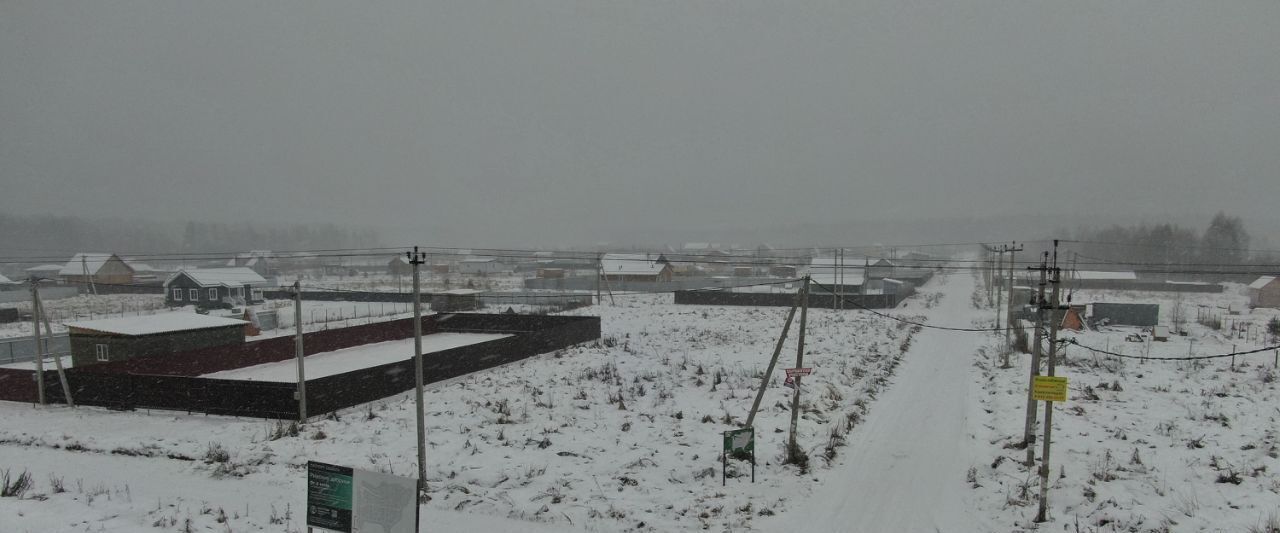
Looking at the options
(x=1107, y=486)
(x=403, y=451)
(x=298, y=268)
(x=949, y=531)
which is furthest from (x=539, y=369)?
(x=298, y=268)

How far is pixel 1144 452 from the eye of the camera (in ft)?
44.3

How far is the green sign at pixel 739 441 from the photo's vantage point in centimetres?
1214

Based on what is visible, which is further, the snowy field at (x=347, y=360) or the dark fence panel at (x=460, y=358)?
the snowy field at (x=347, y=360)

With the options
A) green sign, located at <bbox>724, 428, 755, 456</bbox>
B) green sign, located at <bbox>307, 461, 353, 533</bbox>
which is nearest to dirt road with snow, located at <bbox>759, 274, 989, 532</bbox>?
green sign, located at <bbox>724, 428, 755, 456</bbox>

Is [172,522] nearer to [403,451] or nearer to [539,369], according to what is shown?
[403,451]

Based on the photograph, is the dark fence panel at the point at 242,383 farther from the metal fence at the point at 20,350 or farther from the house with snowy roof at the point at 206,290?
the house with snowy roof at the point at 206,290

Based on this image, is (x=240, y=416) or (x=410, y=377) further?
(x=410, y=377)

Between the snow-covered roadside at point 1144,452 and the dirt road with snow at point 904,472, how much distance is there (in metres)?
0.61

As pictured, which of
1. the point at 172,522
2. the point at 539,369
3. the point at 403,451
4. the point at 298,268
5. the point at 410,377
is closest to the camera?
the point at 172,522

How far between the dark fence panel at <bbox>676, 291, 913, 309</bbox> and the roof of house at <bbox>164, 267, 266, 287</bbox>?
38.8m

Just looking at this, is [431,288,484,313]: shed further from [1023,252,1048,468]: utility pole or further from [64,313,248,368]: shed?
[1023,252,1048,468]: utility pole

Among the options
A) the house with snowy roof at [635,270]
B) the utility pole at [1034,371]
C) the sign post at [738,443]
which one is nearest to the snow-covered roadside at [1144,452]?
the utility pole at [1034,371]

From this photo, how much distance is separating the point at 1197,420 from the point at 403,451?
773 inches

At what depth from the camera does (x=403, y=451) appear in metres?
13.9
